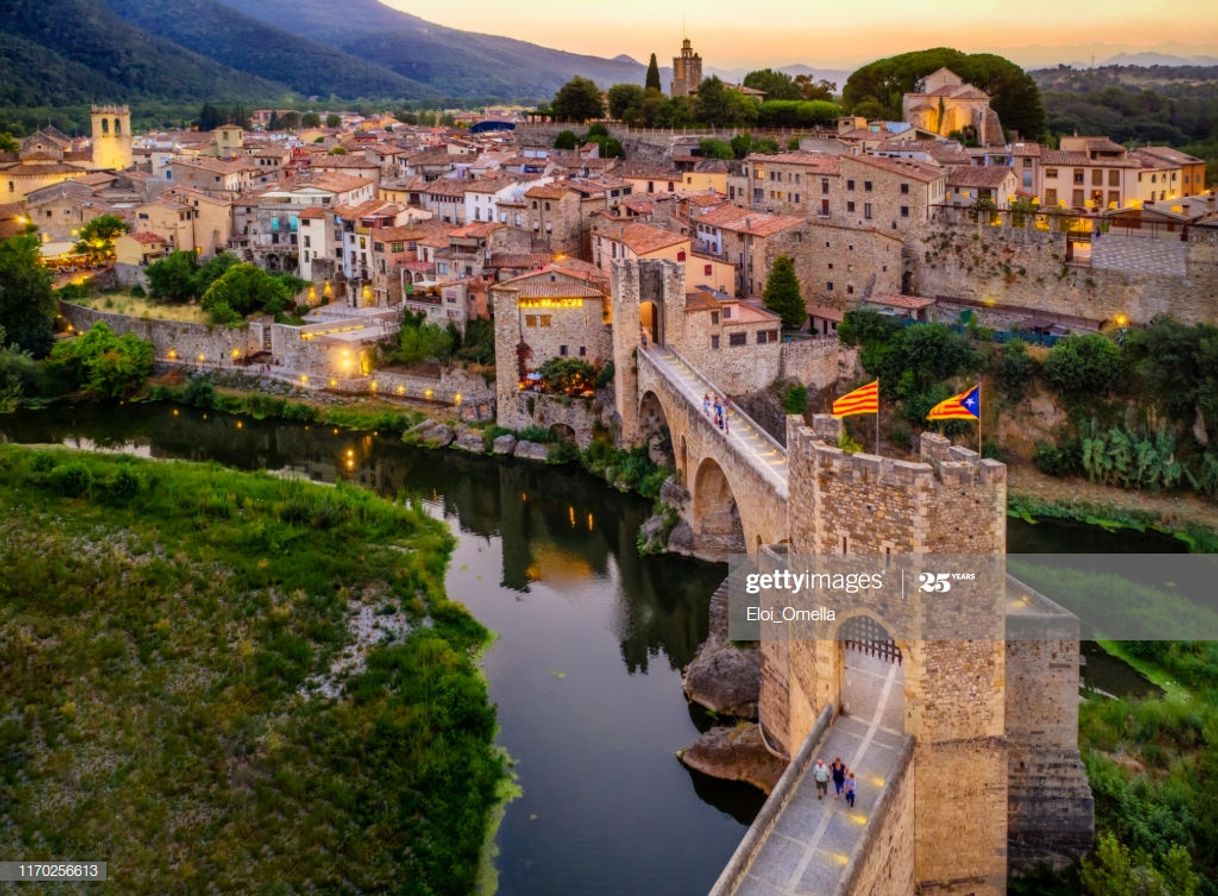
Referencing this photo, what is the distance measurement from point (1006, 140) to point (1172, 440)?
842 inches

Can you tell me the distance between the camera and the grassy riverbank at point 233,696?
11.4m

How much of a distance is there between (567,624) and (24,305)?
22760 millimetres

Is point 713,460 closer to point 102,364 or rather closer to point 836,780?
point 836,780

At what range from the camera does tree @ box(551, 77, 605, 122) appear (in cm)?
4934

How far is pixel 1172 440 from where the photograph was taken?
22.6 meters

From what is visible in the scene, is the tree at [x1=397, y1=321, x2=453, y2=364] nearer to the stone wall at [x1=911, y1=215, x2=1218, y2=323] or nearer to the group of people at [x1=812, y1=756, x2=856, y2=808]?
the stone wall at [x1=911, y1=215, x2=1218, y2=323]

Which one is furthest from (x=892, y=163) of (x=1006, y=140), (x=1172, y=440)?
(x=1006, y=140)

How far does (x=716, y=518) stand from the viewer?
67.1 ft

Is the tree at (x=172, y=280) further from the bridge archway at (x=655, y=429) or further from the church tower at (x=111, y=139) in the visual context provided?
the church tower at (x=111, y=139)

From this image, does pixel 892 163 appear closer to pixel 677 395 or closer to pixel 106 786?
pixel 677 395

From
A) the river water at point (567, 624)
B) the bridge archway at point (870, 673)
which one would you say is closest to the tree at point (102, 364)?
the river water at point (567, 624)

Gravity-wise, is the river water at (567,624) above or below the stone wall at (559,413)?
below

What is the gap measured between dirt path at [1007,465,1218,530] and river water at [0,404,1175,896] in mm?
932

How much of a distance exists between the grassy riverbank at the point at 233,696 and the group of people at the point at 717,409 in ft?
15.8
